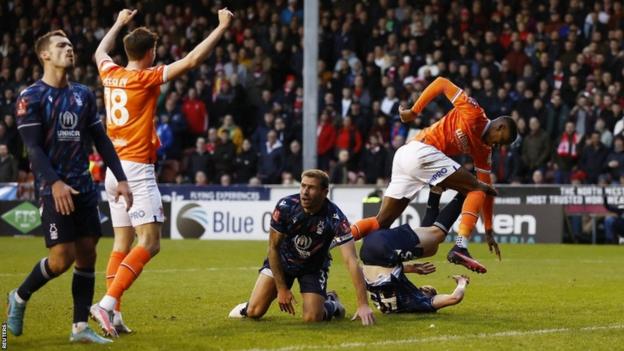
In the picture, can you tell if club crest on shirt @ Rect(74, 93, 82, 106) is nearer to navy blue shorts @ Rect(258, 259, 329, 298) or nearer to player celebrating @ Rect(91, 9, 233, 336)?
player celebrating @ Rect(91, 9, 233, 336)

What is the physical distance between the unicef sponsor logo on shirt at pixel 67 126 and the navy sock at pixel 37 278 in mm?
917

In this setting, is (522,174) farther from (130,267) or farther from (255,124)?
(130,267)

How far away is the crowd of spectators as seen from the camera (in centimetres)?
2386

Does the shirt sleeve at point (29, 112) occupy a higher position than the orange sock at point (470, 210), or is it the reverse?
the shirt sleeve at point (29, 112)

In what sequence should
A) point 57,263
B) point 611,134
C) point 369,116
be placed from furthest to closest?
point 369,116 → point 611,134 → point 57,263

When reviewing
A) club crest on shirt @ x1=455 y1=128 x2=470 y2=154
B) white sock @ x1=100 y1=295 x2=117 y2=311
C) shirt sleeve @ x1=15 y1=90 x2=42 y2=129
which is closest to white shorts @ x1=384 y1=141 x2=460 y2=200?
club crest on shirt @ x1=455 y1=128 x2=470 y2=154

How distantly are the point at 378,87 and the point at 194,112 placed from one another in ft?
14.5

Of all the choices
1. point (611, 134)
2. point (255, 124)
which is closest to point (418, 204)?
point (611, 134)

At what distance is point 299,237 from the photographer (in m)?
9.38

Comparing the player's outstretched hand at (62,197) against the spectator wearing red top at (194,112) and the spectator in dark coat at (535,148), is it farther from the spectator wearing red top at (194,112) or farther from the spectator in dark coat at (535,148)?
the spectator wearing red top at (194,112)

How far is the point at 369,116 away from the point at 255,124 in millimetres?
3101

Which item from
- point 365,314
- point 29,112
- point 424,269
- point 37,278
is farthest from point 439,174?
point 29,112

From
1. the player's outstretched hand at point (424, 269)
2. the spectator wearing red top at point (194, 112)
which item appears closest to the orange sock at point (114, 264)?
the player's outstretched hand at point (424, 269)

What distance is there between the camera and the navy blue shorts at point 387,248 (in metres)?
10.1
